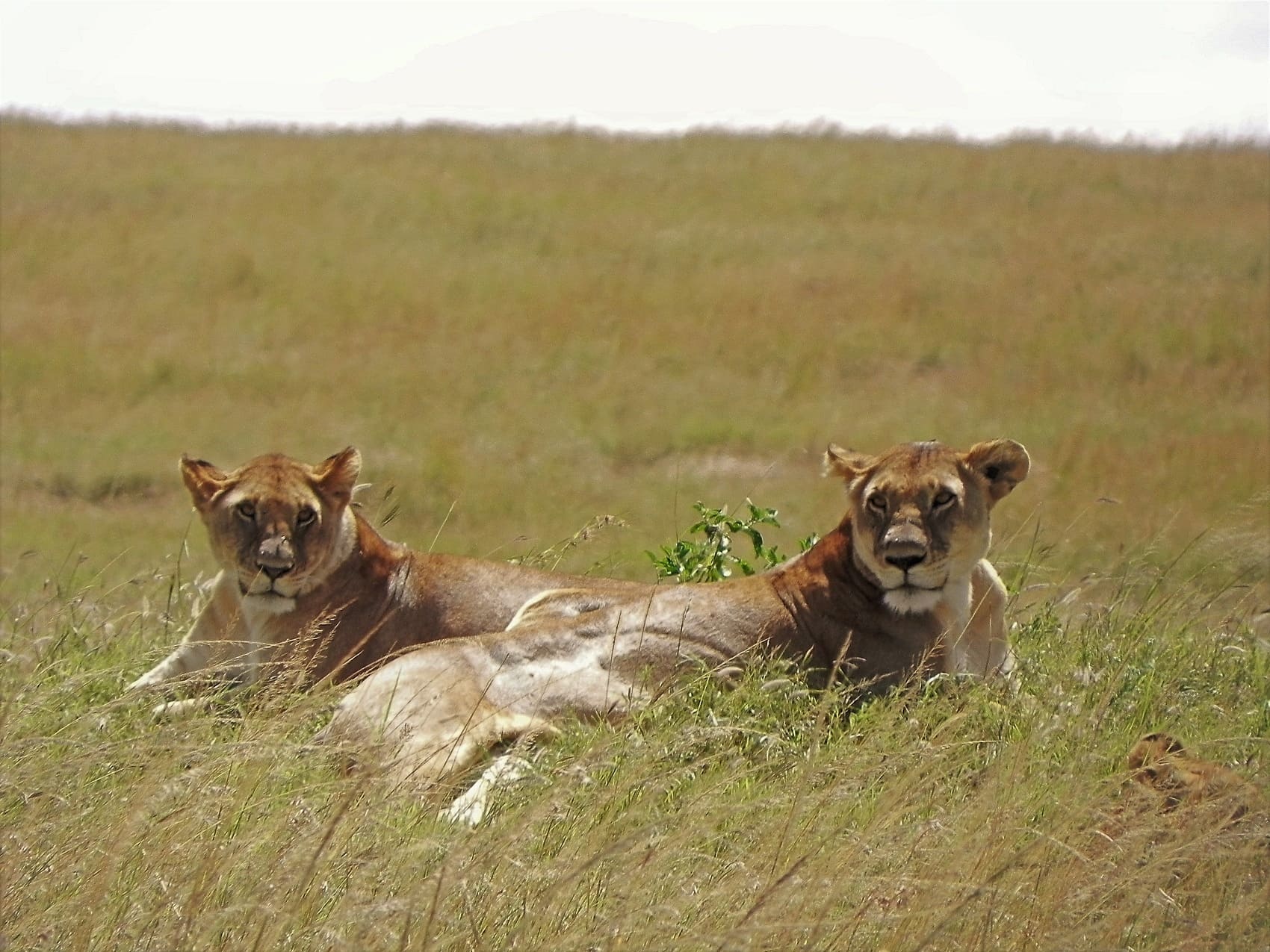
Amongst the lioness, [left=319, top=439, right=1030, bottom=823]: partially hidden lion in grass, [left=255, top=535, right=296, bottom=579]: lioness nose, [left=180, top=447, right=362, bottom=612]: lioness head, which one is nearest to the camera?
the lioness

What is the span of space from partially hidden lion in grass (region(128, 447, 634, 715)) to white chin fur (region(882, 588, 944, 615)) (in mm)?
1134

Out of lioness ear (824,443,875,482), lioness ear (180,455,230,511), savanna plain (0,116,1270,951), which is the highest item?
lioness ear (824,443,875,482)

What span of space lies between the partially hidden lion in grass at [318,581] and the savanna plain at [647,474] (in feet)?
1.39

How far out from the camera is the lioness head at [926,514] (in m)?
6.60

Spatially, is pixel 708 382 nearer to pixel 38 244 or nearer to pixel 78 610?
pixel 38 244

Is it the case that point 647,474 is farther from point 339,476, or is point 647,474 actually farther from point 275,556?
point 275,556

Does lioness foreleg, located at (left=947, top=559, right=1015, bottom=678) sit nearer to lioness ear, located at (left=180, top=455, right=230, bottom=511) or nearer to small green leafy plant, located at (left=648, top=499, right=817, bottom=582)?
small green leafy plant, located at (left=648, top=499, right=817, bottom=582)

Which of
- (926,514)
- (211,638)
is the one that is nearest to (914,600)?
(926,514)

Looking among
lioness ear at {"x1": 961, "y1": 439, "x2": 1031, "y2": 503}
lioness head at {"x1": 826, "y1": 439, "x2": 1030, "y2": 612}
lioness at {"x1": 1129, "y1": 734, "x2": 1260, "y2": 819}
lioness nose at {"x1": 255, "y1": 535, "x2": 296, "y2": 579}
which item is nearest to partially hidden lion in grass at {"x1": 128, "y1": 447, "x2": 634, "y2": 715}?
lioness nose at {"x1": 255, "y1": 535, "x2": 296, "y2": 579}

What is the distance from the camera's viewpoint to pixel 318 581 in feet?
24.1

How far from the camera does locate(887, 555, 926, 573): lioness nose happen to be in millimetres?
6562

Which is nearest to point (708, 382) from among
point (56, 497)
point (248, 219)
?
point (56, 497)

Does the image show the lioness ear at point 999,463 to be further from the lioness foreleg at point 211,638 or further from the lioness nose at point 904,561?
the lioness foreleg at point 211,638

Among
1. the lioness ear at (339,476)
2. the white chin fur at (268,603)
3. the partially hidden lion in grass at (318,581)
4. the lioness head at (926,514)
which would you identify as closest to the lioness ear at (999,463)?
the lioness head at (926,514)
